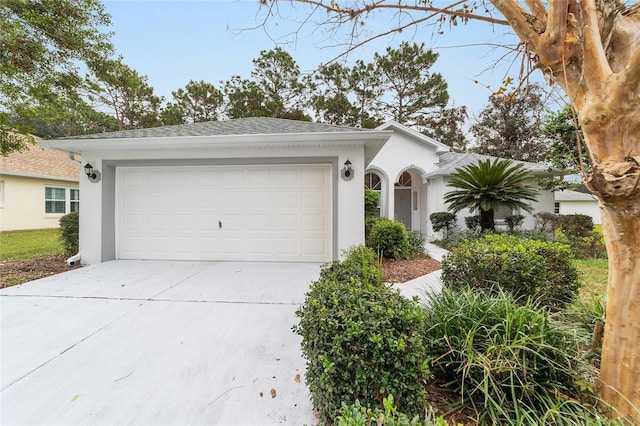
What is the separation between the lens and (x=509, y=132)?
2206cm

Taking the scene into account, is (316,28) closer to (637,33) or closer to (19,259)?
(637,33)

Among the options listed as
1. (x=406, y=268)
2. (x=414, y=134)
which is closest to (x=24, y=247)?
(x=406, y=268)

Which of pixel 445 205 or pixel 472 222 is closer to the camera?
pixel 472 222

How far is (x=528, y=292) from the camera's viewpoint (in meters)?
3.26

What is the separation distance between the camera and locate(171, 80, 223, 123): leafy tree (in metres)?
19.1

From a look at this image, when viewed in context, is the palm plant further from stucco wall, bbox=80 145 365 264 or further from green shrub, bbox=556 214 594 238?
stucco wall, bbox=80 145 365 264

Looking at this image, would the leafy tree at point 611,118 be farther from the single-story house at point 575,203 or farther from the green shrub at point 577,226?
the single-story house at point 575,203

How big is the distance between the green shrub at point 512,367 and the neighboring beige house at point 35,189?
1812cm

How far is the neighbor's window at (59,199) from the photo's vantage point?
14.5 meters

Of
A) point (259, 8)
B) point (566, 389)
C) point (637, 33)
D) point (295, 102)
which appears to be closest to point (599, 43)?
point (637, 33)

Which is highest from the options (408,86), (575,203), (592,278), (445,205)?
(408,86)

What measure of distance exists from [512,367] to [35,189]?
1987cm

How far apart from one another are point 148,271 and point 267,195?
121 inches

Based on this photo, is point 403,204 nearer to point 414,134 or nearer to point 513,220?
point 414,134
